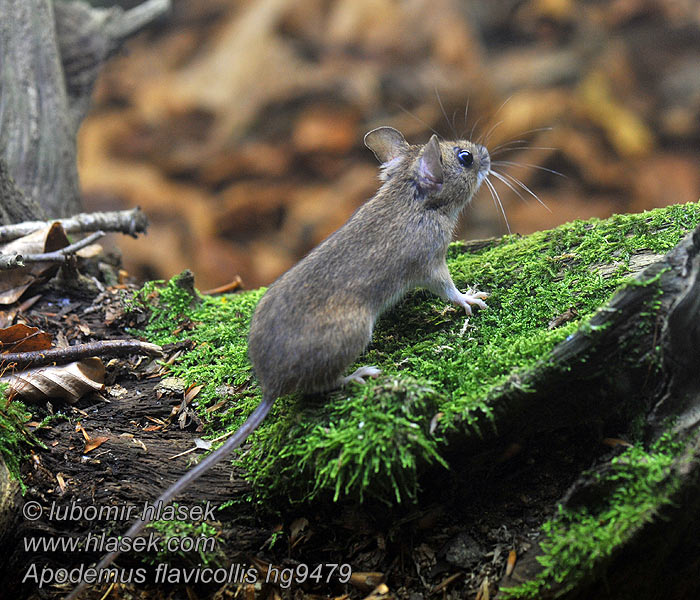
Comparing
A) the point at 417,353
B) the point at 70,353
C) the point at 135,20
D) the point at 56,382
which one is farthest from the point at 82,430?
the point at 135,20

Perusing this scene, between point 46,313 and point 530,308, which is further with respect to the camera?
point 46,313

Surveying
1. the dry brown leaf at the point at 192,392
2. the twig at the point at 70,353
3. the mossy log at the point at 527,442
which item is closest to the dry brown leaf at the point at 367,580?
the mossy log at the point at 527,442

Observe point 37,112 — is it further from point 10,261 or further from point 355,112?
point 355,112

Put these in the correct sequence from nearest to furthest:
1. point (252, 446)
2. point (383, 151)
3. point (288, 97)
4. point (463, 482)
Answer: point (463, 482) < point (252, 446) < point (383, 151) < point (288, 97)

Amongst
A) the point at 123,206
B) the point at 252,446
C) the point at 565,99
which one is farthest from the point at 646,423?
the point at 123,206

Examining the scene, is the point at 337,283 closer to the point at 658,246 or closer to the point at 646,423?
the point at 646,423

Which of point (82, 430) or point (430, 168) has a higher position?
point (430, 168)

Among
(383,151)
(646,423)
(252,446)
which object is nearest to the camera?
(646,423)
